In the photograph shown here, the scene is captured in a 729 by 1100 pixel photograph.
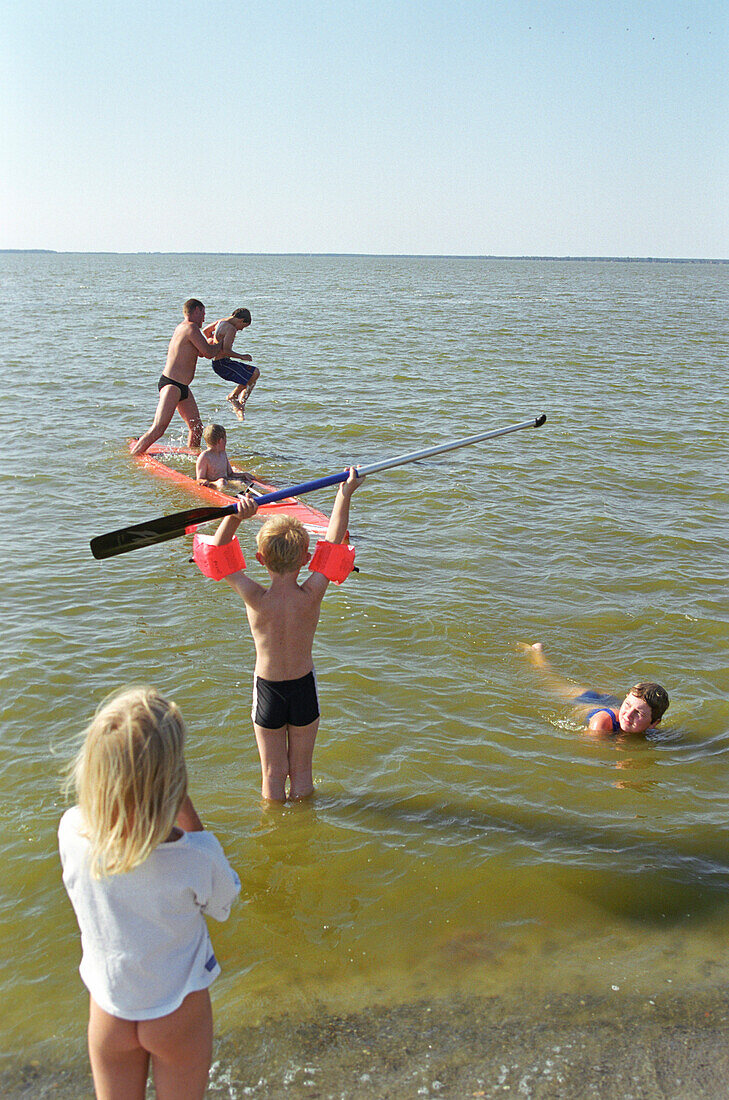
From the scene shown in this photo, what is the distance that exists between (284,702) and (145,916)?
6.93 ft

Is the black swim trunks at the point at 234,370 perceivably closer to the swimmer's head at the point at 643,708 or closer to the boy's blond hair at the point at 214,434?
the boy's blond hair at the point at 214,434

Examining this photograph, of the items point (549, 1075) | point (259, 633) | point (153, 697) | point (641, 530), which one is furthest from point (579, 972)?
point (641, 530)

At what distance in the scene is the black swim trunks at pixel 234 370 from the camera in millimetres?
12375

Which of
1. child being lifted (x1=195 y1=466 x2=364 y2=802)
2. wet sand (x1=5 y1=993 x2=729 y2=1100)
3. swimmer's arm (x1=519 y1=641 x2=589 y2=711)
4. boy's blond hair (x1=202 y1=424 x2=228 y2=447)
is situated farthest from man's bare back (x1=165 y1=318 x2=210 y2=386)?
wet sand (x1=5 y1=993 x2=729 y2=1100)

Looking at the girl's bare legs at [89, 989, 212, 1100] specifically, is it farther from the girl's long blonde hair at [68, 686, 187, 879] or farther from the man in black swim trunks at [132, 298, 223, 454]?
the man in black swim trunks at [132, 298, 223, 454]

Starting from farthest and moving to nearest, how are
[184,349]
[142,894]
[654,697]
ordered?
[184,349] → [654,697] → [142,894]

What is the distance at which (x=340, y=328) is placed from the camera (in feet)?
113

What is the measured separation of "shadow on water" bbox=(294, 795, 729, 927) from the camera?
171 inches

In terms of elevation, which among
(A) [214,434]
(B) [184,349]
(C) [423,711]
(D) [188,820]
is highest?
(B) [184,349]

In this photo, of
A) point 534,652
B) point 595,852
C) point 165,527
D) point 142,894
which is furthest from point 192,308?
point 142,894

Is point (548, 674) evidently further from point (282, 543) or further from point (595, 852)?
point (282, 543)

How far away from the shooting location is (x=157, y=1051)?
8.00 ft

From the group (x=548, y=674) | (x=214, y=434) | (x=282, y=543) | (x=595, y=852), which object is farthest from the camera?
(x=214, y=434)

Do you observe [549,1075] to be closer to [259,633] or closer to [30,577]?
[259,633]
